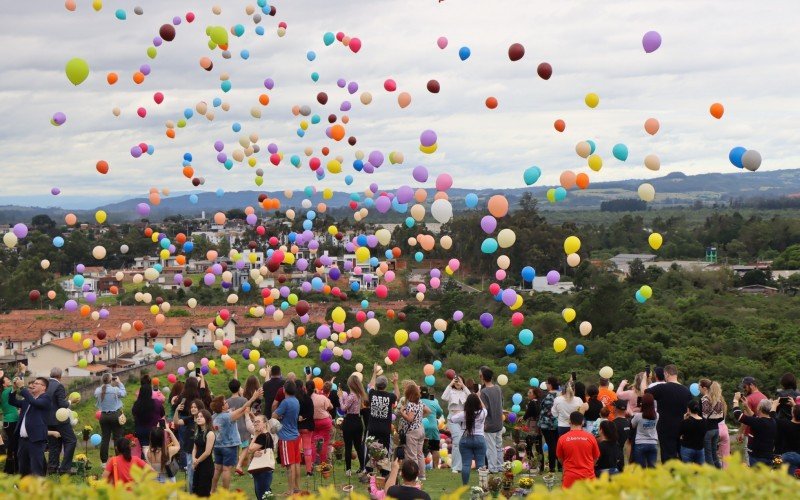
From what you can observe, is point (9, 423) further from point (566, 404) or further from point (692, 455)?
point (692, 455)

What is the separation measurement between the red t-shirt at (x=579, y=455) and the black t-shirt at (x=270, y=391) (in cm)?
360

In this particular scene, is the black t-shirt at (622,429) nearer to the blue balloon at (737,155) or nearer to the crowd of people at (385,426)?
the crowd of people at (385,426)

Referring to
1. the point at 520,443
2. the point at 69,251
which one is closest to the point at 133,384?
the point at 69,251

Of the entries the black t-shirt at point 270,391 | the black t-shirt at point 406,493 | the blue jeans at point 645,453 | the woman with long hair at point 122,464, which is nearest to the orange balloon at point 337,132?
the black t-shirt at point 270,391

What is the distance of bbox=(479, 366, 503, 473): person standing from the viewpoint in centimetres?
962

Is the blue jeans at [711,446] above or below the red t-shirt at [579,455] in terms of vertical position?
below

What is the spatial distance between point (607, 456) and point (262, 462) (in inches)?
108

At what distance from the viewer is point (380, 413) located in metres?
9.49

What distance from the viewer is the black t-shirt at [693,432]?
8641 millimetres

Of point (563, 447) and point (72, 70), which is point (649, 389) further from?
point (72, 70)

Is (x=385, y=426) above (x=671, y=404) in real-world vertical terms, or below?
below

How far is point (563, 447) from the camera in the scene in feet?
24.1

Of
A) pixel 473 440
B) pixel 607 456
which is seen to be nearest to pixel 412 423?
pixel 473 440

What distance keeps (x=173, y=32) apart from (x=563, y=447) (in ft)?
25.1
